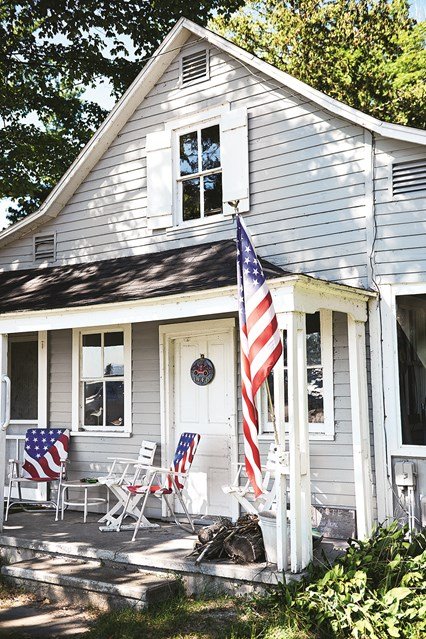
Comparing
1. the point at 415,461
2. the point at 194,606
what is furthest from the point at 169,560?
the point at 415,461

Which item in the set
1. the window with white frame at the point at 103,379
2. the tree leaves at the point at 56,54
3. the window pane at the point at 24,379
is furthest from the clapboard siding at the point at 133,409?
the tree leaves at the point at 56,54

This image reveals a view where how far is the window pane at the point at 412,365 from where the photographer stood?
6746 millimetres

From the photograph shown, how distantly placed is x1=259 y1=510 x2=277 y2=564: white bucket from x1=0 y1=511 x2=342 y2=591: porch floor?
8 cm

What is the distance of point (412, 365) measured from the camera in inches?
269

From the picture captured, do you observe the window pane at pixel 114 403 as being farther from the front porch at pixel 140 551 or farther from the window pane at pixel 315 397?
the window pane at pixel 315 397

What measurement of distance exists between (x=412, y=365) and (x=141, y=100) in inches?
198

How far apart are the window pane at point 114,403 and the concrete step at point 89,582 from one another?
2.48 m

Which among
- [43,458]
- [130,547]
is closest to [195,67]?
[43,458]

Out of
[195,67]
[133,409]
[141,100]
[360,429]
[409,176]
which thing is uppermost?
[195,67]

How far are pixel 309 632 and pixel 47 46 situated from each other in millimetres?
13017

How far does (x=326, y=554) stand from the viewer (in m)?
5.88

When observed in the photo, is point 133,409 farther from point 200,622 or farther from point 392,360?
point 200,622

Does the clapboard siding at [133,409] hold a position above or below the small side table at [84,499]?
above

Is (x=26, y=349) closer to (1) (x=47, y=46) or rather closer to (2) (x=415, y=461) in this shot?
(2) (x=415, y=461)
